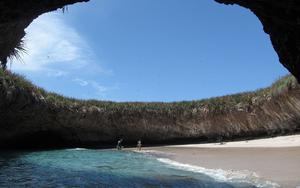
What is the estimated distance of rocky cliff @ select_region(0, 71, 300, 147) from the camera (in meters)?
27.8

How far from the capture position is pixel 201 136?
33750 mm

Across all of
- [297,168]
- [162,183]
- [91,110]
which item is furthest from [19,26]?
[91,110]

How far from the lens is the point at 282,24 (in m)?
8.23

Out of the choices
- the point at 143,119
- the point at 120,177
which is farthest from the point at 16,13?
the point at 143,119

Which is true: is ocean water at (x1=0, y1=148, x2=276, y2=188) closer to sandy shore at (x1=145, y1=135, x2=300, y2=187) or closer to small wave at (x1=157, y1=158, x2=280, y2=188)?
small wave at (x1=157, y1=158, x2=280, y2=188)

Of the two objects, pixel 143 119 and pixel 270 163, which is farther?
pixel 143 119

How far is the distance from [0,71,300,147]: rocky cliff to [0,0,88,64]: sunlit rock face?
17792mm

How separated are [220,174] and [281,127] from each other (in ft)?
48.2

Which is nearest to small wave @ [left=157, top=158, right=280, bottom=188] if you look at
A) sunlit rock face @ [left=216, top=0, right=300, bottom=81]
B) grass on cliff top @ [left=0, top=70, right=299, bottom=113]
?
sunlit rock face @ [left=216, top=0, right=300, bottom=81]

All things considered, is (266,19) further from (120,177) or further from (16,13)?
(120,177)

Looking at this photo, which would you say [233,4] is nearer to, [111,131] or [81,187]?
[81,187]

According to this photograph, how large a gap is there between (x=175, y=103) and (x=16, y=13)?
90.9ft

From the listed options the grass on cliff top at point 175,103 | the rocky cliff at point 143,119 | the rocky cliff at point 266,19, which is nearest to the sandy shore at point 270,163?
the rocky cliff at point 266,19

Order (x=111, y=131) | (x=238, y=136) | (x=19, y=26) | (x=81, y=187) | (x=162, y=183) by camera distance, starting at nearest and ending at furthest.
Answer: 1. (x=19, y=26)
2. (x=81, y=187)
3. (x=162, y=183)
4. (x=238, y=136)
5. (x=111, y=131)
